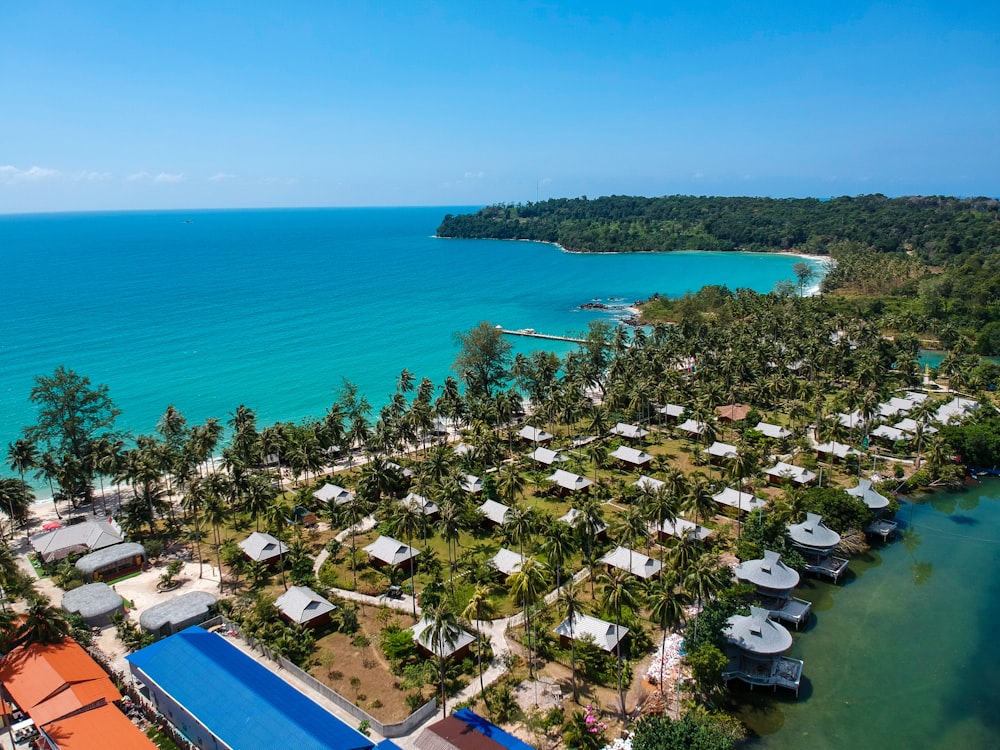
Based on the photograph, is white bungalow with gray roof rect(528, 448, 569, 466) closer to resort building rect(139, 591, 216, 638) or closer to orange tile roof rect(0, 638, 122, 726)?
resort building rect(139, 591, 216, 638)

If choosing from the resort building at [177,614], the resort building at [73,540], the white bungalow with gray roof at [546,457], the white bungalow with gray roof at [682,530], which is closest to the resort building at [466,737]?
the resort building at [177,614]

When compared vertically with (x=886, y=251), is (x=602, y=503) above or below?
below

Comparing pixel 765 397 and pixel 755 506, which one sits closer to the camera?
pixel 755 506

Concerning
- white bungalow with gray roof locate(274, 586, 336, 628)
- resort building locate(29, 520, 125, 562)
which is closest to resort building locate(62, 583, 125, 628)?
resort building locate(29, 520, 125, 562)

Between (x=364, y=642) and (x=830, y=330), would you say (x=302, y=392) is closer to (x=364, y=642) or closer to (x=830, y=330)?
(x=364, y=642)

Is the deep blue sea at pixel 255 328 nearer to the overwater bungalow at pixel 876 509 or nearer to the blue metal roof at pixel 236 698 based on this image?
the blue metal roof at pixel 236 698

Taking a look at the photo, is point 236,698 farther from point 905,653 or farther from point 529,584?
point 905,653

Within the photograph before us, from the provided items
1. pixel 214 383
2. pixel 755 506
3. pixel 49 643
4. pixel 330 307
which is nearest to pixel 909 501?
pixel 755 506
